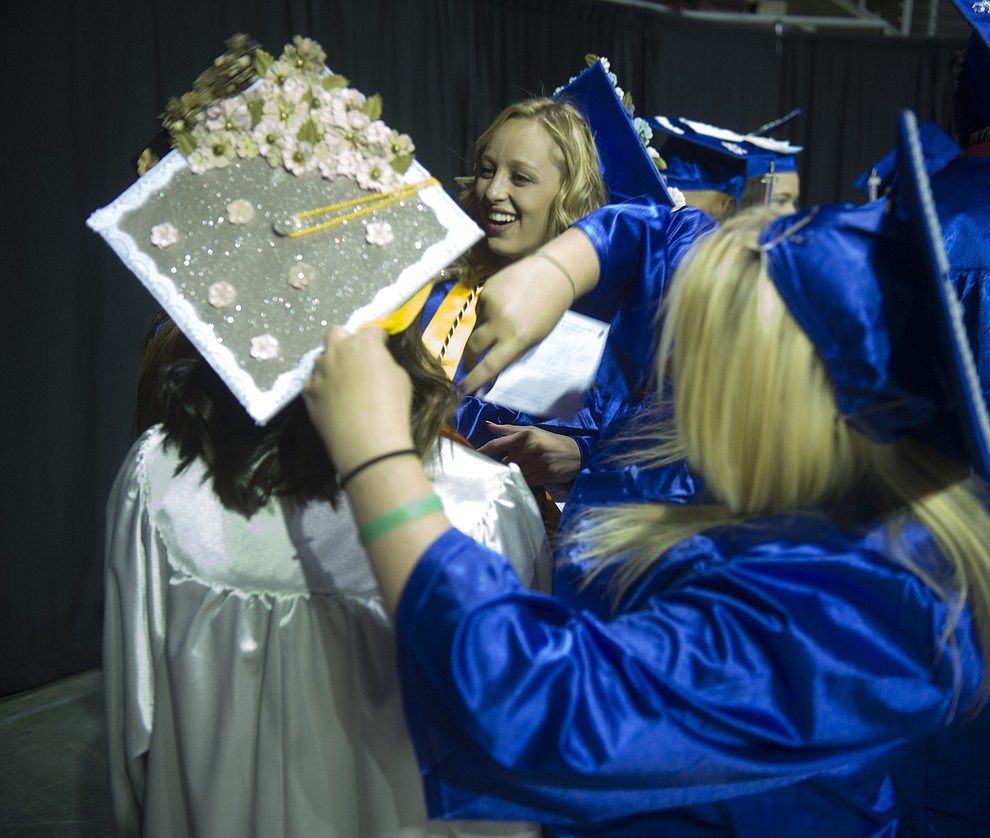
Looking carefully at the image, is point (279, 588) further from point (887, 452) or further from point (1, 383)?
point (1, 383)

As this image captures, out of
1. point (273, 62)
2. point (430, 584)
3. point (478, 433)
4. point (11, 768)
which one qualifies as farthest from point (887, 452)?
point (11, 768)

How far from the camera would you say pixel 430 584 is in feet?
2.36

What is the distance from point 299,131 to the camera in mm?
870

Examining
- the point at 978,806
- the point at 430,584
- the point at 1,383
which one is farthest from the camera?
the point at 1,383

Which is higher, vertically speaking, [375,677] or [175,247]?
[175,247]

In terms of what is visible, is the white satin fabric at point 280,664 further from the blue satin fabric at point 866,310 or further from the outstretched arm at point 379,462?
the blue satin fabric at point 866,310

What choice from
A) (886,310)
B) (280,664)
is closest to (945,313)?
(886,310)

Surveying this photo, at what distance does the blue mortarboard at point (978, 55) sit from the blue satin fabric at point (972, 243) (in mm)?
104

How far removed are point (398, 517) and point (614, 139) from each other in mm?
1428

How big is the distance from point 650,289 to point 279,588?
66 centimetres

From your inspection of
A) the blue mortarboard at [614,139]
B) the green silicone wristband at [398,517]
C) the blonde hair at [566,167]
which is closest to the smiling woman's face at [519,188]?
the blonde hair at [566,167]

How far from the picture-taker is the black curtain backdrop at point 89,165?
246 centimetres

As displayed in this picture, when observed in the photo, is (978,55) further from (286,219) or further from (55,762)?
(55,762)

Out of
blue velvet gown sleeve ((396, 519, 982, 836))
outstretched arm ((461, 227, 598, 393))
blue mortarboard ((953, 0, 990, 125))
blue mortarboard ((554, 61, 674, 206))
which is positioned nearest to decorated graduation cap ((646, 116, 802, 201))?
blue mortarboard ((554, 61, 674, 206))
